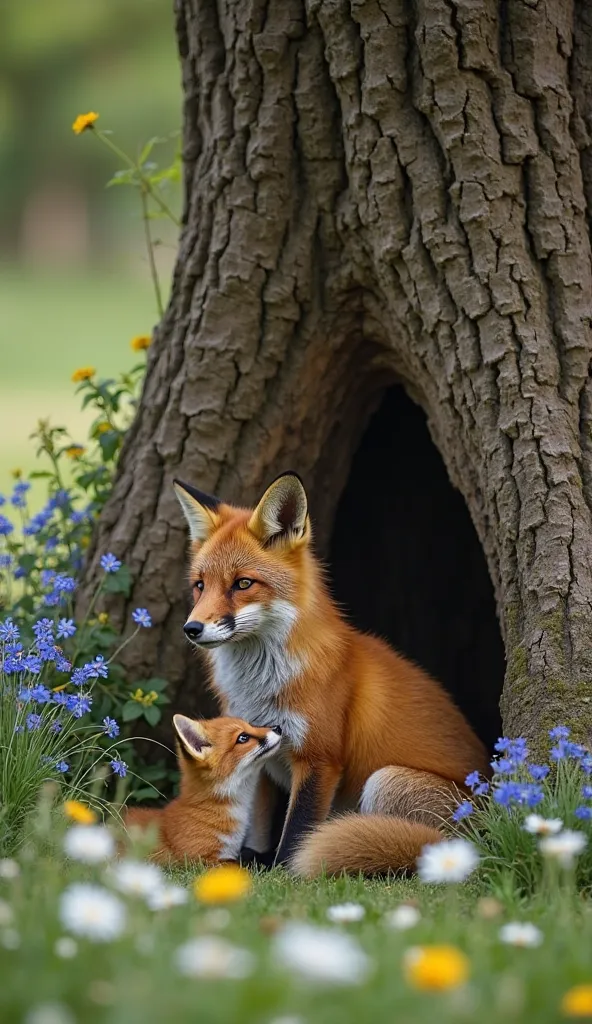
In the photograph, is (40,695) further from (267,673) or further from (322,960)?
(322,960)

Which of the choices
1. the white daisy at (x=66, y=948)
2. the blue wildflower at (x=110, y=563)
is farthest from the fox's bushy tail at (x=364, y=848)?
the white daisy at (x=66, y=948)

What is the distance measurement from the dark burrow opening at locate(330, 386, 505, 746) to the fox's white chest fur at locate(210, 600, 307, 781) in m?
2.40

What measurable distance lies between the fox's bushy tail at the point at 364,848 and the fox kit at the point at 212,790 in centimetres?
58

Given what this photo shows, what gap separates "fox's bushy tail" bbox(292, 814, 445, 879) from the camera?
4133mm

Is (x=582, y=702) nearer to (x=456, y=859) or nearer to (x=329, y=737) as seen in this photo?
(x=329, y=737)

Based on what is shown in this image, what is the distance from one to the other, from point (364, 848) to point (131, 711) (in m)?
1.53

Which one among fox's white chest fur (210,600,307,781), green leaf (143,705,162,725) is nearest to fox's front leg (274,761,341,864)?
fox's white chest fur (210,600,307,781)

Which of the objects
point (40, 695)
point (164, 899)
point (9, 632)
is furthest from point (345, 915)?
point (9, 632)

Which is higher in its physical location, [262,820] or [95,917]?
[95,917]

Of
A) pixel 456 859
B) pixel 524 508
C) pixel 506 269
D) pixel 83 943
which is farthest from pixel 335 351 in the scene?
pixel 83 943

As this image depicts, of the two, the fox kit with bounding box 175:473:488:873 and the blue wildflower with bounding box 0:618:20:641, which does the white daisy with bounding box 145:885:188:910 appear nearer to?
the fox kit with bounding box 175:473:488:873

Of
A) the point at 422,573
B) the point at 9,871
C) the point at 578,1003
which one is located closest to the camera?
the point at 578,1003

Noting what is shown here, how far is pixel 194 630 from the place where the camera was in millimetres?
4426

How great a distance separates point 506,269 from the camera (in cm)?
486
